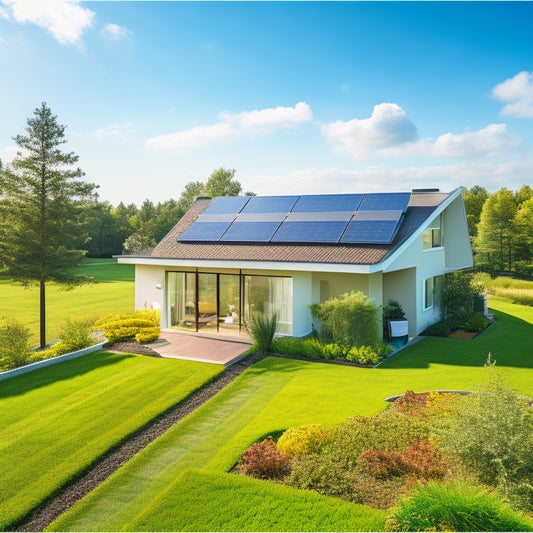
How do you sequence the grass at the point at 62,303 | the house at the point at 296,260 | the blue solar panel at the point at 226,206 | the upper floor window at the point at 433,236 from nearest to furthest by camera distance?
the house at the point at 296,260 → the upper floor window at the point at 433,236 → the blue solar panel at the point at 226,206 → the grass at the point at 62,303

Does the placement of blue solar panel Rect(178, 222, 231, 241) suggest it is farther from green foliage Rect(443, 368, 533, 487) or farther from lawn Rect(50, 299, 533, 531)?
green foliage Rect(443, 368, 533, 487)

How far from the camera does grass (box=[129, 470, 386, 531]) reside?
550 centimetres

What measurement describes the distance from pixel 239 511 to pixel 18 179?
18319 mm

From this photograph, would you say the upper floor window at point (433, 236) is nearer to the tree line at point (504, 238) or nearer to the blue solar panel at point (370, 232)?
the blue solar panel at point (370, 232)

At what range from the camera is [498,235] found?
47188 mm

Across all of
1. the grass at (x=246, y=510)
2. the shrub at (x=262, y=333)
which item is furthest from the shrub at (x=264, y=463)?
the shrub at (x=262, y=333)

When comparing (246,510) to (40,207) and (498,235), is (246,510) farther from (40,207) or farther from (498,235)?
(498,235)

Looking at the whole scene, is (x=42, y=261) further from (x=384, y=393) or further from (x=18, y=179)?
(x=384, y=393)

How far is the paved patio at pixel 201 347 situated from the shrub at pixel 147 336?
0.66 ft

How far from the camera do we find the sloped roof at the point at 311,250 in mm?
14297

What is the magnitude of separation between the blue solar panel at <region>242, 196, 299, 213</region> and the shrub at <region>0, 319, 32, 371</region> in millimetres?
10047

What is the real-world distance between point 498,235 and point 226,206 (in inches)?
1502

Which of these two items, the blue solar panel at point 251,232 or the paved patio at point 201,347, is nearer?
the paved patio at point 201,347

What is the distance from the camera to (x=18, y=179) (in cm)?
1903
